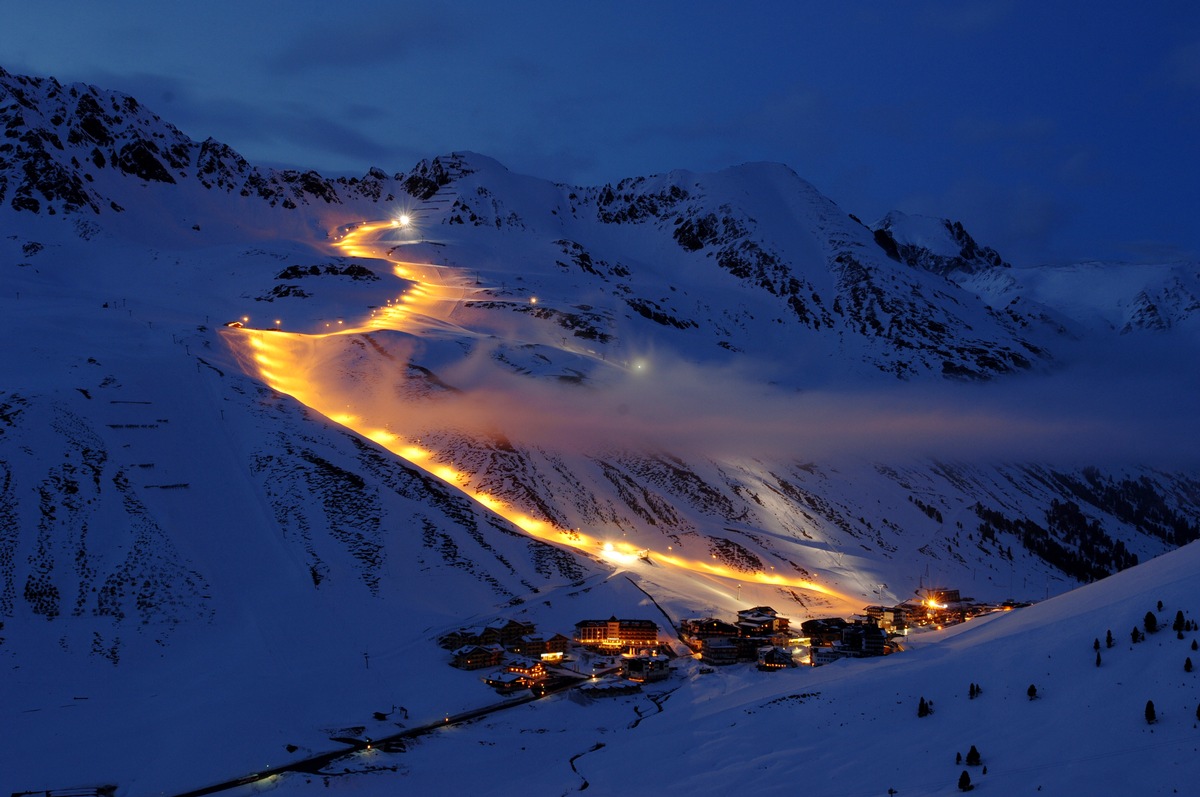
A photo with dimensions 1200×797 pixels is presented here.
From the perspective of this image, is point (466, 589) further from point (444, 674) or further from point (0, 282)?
point (0, 282)

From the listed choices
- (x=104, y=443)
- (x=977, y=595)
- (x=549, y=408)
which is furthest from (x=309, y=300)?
(x=977, y=595)

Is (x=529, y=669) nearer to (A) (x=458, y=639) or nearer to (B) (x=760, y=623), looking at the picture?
(A) (x=458, y=639)

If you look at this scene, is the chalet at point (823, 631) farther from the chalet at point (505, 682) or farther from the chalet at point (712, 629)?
the chalet at point (505, 682)

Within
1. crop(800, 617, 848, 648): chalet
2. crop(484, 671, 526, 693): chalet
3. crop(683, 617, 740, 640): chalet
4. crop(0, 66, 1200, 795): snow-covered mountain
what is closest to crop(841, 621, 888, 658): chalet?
crop(800, 617, 848, 648): chalet

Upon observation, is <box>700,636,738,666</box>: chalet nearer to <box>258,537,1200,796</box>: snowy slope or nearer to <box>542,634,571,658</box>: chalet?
<box>258,537,1200,796</box>: snowy slope

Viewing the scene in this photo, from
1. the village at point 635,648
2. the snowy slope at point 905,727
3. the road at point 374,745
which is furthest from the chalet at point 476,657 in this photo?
the snowy slope at point 905,727

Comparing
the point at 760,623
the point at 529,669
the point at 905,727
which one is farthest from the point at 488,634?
the point at 905,727
